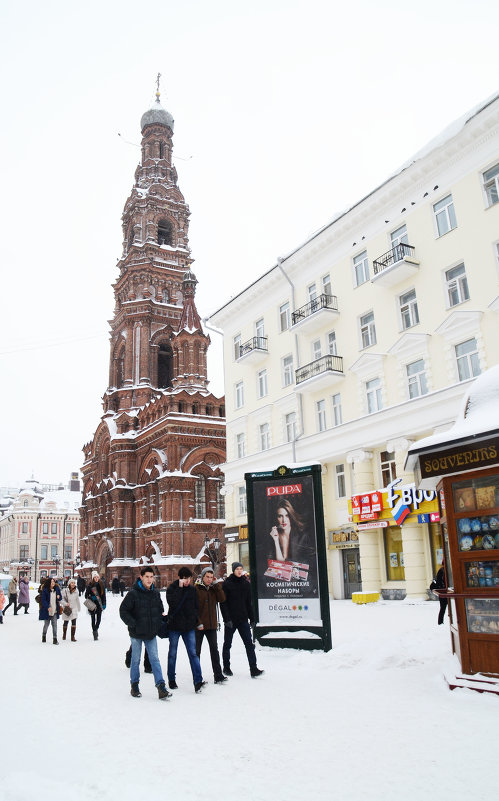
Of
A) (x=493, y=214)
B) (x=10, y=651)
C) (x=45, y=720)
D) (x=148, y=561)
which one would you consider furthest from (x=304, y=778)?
(x=148, y=561)

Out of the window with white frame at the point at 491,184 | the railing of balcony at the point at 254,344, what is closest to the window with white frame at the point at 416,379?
the window with white frame at the point at 491,184

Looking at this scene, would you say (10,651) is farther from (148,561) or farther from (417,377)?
(148,561)

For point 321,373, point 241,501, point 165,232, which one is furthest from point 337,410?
point 165,232

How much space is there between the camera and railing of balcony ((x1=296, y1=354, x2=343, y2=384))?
81.1ft

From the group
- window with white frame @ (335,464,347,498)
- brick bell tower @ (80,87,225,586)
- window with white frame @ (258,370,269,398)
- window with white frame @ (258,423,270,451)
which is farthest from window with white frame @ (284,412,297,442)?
brick bell tower @ (80,87,225,586)

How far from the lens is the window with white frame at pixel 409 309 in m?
22.0

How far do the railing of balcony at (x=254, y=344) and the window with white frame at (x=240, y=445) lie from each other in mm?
4052

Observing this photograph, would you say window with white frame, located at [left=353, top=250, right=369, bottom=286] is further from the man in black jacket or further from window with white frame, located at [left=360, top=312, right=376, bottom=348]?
the man in black jacket

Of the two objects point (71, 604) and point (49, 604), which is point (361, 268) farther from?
point (49, 604)

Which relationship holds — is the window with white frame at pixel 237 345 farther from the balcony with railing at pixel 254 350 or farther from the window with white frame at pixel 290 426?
the window with white frame at pixel 290 426

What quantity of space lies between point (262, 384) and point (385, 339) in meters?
8.08

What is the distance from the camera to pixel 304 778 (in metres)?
5.05

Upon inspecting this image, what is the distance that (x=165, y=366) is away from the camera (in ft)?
196

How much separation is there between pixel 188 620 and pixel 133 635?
796 millimetres
